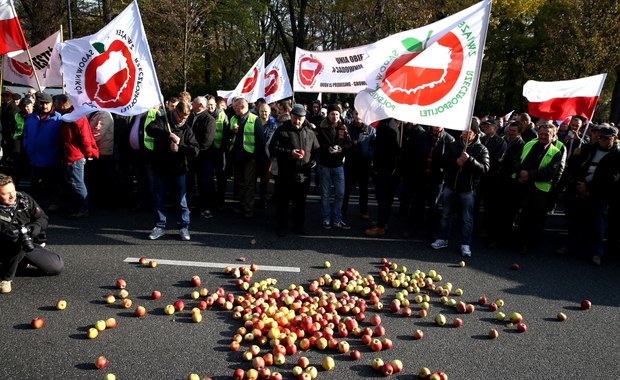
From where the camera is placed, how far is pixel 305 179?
25.5ft

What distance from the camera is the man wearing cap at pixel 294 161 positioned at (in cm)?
757

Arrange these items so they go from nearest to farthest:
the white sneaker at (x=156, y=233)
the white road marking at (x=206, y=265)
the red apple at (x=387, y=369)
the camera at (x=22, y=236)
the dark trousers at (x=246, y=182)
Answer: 1. the red apple at (x=387, y=369)
2. the camera at (x=22, y=236)
3. the white road marking at (x=206, y=265)
4. the white sneaker at (x=156, y=233)
5. the dark trousers at (x=246, y=182)

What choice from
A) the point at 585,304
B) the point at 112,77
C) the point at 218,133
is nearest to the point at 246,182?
the point at 218,133

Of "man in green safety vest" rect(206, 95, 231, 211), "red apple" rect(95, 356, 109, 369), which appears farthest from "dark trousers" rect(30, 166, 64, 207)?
"red apple" rect(95, 356, 109, 369)

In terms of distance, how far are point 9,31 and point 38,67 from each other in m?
3.95

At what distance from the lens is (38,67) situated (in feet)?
35.7

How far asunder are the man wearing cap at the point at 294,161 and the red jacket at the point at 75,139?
3.09 m

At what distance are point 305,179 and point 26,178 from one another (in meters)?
7.50

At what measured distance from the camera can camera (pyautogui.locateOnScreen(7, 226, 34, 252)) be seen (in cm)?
508

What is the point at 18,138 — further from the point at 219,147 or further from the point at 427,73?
the point at 427,73

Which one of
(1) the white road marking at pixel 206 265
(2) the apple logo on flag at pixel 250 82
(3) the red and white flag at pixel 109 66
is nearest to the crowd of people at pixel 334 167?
(3) the red and white flag at pixel 109 66

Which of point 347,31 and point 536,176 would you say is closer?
point 536,176

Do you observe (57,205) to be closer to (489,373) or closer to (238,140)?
(238,140)

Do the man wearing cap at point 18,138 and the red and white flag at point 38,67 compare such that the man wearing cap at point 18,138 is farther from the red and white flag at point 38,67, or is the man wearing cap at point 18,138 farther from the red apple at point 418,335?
the red apple at point 418,335
